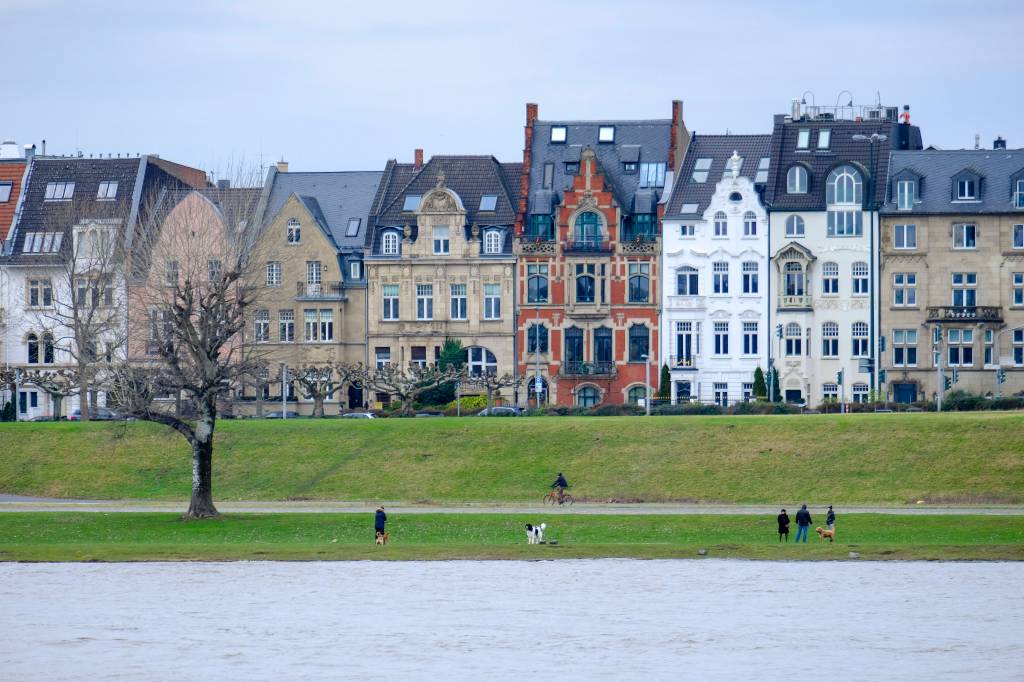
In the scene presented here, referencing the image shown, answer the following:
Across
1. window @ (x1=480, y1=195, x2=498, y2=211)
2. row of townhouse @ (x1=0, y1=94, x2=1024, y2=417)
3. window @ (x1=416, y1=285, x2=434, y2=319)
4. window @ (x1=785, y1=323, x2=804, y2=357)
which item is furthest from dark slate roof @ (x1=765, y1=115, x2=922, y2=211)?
window @ (x1=416, y1=285, x2=434, y2=319)

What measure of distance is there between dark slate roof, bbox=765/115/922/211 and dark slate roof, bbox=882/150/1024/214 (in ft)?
3.84

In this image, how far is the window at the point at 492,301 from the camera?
117 metres

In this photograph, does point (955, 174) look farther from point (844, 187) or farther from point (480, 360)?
point (480, 360)

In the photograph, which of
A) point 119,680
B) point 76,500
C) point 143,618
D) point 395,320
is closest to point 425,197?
point 395,320

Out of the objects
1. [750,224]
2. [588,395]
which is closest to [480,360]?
[588,395]

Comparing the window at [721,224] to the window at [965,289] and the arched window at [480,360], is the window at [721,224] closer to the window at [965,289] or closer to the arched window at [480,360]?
the window at [965,289]

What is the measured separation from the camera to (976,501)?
246 feet

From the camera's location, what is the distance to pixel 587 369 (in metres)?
115

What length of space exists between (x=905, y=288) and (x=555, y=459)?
35.6 metres

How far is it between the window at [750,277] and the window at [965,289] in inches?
457

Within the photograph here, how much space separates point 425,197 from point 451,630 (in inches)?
2788

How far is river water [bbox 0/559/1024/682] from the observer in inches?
1725

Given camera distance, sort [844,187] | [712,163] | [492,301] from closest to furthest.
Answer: [844,187]
[712,163]
[492,301]

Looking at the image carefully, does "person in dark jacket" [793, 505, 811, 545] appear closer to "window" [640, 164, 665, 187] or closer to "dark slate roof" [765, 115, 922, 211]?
"dark slate roof" [765, 115, 922, 211]
